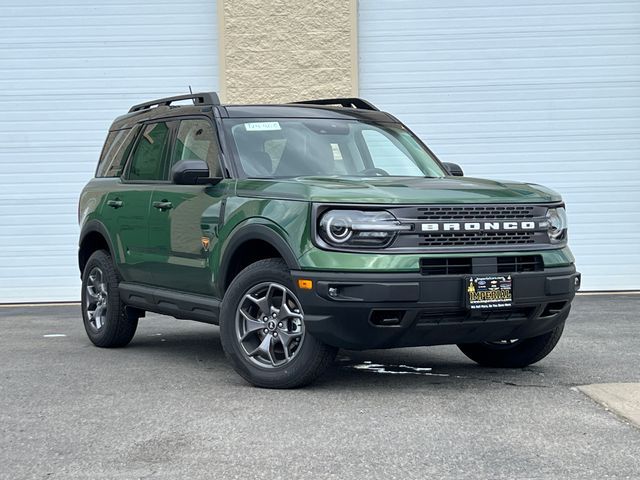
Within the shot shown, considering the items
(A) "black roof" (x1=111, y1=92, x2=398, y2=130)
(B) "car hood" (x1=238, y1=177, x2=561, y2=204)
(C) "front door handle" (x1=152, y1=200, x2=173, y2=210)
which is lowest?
(C) "front door handle" (x1=152, y1=200, x2=173, y2=210)

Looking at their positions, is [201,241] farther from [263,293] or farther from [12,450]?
[12,450]

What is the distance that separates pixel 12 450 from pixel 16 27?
35.8 ft

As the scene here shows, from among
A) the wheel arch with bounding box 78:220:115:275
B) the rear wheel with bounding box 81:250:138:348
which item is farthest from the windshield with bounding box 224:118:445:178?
the rear wheel with bounding box 81:250:138:348

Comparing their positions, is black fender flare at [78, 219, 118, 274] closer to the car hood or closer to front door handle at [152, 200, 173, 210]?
front door handle at [152, 200, 173, 210]

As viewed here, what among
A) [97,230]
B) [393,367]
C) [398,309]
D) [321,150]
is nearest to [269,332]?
[398,309]

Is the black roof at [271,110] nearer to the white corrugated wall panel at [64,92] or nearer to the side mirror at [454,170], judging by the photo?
the side mirror at [454,170]

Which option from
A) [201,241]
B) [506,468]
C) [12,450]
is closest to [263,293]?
[201,241]

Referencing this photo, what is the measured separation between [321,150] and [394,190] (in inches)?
52.5

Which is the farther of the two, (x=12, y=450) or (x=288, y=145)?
(x=288, y=145)

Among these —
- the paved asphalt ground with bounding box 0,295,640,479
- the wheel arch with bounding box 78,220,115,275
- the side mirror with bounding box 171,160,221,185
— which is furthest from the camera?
the wheel arch with bounding box 78,220,115,275

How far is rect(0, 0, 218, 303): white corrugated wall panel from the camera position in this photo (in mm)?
15227

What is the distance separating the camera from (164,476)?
16.0 feet

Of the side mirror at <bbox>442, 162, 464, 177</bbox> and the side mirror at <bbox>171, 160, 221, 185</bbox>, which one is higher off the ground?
the side mirror at <bbox>171, 160, 221, 185</bbox>

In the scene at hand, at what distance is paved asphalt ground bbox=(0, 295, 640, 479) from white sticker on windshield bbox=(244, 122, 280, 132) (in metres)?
1.71
